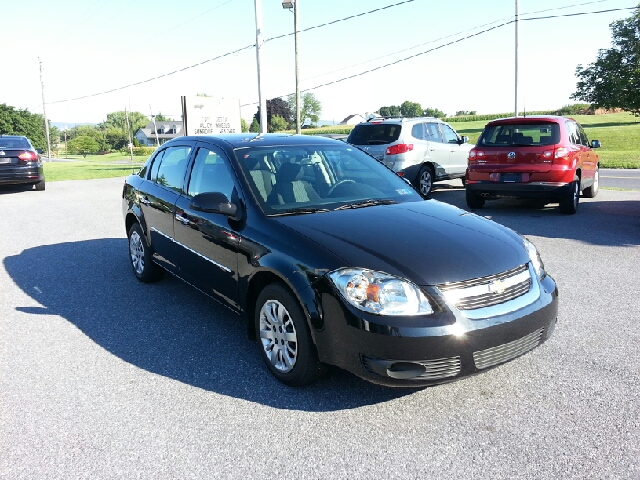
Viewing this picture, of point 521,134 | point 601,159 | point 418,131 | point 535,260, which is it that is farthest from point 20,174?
point 601,159

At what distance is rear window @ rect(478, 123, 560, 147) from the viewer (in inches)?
386

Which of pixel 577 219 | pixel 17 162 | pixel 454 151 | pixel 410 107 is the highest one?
pixel 410 107

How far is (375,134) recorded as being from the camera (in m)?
12.5

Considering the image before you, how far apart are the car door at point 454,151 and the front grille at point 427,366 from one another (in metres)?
11.0

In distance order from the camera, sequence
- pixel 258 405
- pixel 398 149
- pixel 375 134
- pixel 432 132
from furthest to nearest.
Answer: pixel 432 132 → pixel 375 134 → pixel 398 149 → pixel 258 405

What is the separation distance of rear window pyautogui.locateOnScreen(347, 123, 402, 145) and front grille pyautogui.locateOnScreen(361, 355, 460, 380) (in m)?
9.54

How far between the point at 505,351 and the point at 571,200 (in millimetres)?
7663

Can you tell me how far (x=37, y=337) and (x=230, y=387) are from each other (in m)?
1.95

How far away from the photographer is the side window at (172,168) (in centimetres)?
512

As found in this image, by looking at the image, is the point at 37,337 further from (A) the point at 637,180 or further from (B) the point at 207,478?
(A) the point at 637,180

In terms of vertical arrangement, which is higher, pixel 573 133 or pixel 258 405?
pixel 573 133

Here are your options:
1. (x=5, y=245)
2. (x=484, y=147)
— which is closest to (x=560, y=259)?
(x=484, y=147)

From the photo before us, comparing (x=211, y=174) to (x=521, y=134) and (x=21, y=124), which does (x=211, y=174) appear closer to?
(x=521, y=134)

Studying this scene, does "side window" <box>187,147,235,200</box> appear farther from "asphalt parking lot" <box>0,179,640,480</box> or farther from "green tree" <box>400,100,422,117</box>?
"green tree" <box>400,100,422,117</box>
